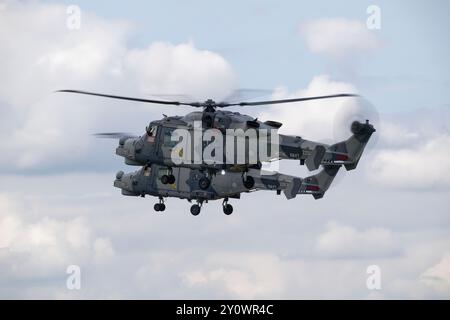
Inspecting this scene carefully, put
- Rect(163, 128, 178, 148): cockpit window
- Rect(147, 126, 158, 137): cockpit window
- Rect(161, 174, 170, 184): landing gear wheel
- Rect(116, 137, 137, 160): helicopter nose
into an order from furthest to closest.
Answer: Rect(116, 137, 137, 160): helicopter nose, Rect(161, 174, 170, 184): landing gear wheel, Rect(147, 126, 158, 137): cockpit window, Rect(163, 128, 178, 148): cockpit window

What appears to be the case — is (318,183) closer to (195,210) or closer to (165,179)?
(195,210)

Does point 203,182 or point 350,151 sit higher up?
point 350,151

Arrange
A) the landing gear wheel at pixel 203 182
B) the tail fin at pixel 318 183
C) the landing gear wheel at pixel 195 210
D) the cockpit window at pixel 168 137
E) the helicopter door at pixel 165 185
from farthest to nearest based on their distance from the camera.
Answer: the helicopter door at pixel 165 185 → the landing gear wheel at pixel 195 210 → the tail fin at pixel 318 183 → the landing gear wheel at pixel 203 182 → the cockpit window at pixel 168 137

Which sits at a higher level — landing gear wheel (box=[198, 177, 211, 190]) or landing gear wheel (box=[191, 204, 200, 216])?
landing gear wheel (box=[191, 204, 200, 216])

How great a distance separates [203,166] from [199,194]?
2260 cm

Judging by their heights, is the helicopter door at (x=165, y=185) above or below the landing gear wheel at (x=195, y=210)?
above

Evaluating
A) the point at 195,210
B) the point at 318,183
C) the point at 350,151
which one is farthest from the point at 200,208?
the point at 350,151

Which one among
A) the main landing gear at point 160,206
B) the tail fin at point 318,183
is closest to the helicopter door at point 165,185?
the main landing gear at point 160,206

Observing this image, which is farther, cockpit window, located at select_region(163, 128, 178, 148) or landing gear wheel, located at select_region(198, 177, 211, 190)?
landing gear wheel, located at select_region(198, 177, 211, 190)

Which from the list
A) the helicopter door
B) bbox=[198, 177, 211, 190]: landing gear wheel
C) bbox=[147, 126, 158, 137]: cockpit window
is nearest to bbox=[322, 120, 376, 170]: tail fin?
bbox=[198, 177, 211, 190]: landing gear wheel

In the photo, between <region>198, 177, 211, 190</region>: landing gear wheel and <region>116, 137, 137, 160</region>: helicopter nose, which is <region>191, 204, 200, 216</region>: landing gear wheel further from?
<region>198, 177, 211, 190</region>: landing gear wheel

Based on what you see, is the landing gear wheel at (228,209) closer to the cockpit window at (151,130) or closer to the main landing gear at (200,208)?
the main landing gear at (200,208)
